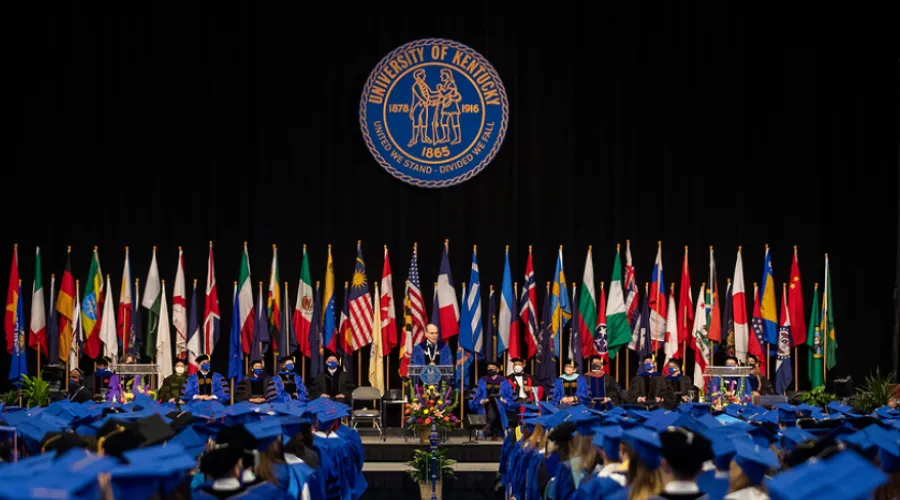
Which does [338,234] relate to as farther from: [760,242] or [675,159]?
[760,242]

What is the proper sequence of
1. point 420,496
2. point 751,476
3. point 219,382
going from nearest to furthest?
point 751,476 → point 420,496 → point 219,382

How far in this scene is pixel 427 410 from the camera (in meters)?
15.0

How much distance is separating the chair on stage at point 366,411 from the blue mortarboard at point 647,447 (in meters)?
11.0

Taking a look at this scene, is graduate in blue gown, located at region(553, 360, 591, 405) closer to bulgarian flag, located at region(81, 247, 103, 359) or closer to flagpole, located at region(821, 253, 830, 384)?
flagpole, located at region(821, 253, 830, 384)

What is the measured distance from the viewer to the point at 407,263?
19672 mm

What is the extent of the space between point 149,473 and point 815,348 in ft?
53.2

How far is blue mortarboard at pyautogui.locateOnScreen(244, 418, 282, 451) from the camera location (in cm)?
663

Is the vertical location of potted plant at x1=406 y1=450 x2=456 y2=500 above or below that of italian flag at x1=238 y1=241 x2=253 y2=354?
below

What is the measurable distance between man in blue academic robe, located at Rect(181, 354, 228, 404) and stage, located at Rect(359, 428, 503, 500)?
97.9 inches

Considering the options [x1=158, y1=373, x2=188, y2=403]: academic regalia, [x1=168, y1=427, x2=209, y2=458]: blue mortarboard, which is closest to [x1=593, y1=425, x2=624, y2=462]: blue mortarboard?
[x1=168, y1=427, x2=209, y2=458]: blue mortarboard

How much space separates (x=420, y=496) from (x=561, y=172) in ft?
26.7

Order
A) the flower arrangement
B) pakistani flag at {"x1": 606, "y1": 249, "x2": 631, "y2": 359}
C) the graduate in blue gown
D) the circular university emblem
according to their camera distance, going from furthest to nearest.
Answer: the circular university emblem
pakistani flag at {"x1": 606, "y1": 249, "x2": 631, "y2": 359}
the graduate in blue gown
the flower arrangement

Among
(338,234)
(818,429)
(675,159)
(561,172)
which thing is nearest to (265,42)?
(338,234)

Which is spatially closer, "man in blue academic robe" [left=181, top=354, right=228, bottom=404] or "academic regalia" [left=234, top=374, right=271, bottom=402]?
"academic regalia" [left=234, top=374, right=271, bottom=402]
